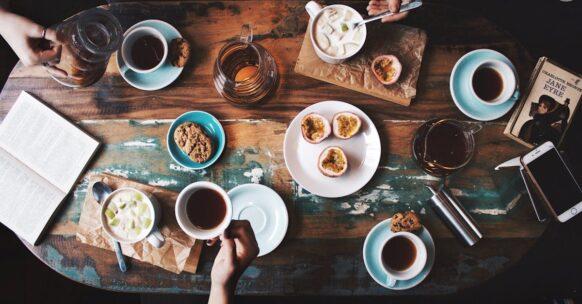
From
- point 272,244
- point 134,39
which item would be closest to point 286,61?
point 134,39

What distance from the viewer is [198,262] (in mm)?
1833

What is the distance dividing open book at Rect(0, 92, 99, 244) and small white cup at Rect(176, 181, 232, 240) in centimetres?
56

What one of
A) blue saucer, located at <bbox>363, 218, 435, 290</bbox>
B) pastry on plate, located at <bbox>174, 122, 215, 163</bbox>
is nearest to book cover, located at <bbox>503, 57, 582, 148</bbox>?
blue saucer, located at <bbox>363, 218, 435, 290</bbox>

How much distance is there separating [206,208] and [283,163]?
1.36ft

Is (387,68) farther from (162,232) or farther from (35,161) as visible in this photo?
(35,161)

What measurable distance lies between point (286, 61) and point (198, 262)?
3.44ft

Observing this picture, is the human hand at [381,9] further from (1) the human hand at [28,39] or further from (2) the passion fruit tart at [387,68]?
(1) the human hand at [28,39]

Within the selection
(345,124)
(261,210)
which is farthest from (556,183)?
(261,210)

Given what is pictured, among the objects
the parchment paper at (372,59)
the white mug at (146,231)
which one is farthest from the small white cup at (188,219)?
the parchment paper at (372,59)

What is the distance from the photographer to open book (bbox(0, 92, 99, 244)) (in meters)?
1.90

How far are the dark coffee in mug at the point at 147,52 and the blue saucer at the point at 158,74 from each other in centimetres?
4

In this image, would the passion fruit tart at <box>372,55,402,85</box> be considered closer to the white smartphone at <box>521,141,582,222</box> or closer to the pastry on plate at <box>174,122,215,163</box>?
the white smartphone at <box>521,141,582,222</box>

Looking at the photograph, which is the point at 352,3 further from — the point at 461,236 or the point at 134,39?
the point at 461,236

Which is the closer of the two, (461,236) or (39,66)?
(461,236)
